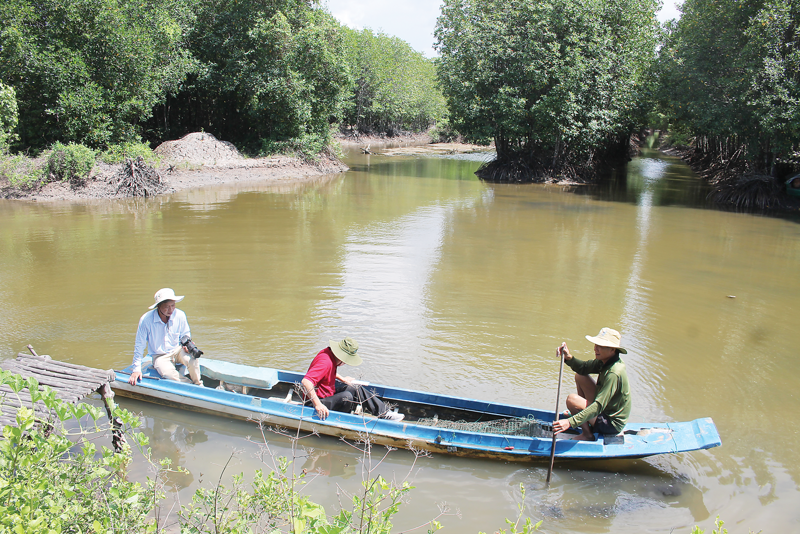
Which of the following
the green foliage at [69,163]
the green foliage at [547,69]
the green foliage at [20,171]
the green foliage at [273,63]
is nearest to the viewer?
the green foliage at [20,171]

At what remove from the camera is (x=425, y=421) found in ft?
20.0

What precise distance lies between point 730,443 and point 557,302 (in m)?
4.20

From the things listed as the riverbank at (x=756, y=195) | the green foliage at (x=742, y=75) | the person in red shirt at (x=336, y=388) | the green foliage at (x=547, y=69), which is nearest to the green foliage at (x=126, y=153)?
the green foliage at (x=547, y=69)

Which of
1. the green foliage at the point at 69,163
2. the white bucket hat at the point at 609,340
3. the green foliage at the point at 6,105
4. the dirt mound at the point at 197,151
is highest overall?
the green foliage at the point at 6,105

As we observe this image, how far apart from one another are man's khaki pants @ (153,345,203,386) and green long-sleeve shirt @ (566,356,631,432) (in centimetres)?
415

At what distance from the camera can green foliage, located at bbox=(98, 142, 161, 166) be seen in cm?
1983

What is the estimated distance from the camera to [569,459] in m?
5.45

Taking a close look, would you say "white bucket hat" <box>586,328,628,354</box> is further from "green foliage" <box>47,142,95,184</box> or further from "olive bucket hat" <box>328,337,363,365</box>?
"green foliage" <box>47,142,95,184</box>

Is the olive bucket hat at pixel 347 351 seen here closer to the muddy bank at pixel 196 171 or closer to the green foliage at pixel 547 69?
the muddy bank at pixel 196 171

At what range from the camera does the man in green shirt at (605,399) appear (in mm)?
5250

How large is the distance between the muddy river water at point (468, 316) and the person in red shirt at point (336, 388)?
442 mm

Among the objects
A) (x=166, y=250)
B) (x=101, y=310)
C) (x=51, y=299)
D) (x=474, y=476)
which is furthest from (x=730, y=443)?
(x=166, y=250)

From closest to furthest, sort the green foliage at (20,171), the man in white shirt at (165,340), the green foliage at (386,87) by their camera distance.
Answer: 1. the man in white shirt at (165,340)
2. the green foliage at (20,171)
3. the green foliage at (386,87)

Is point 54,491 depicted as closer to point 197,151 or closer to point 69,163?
point 69,163
